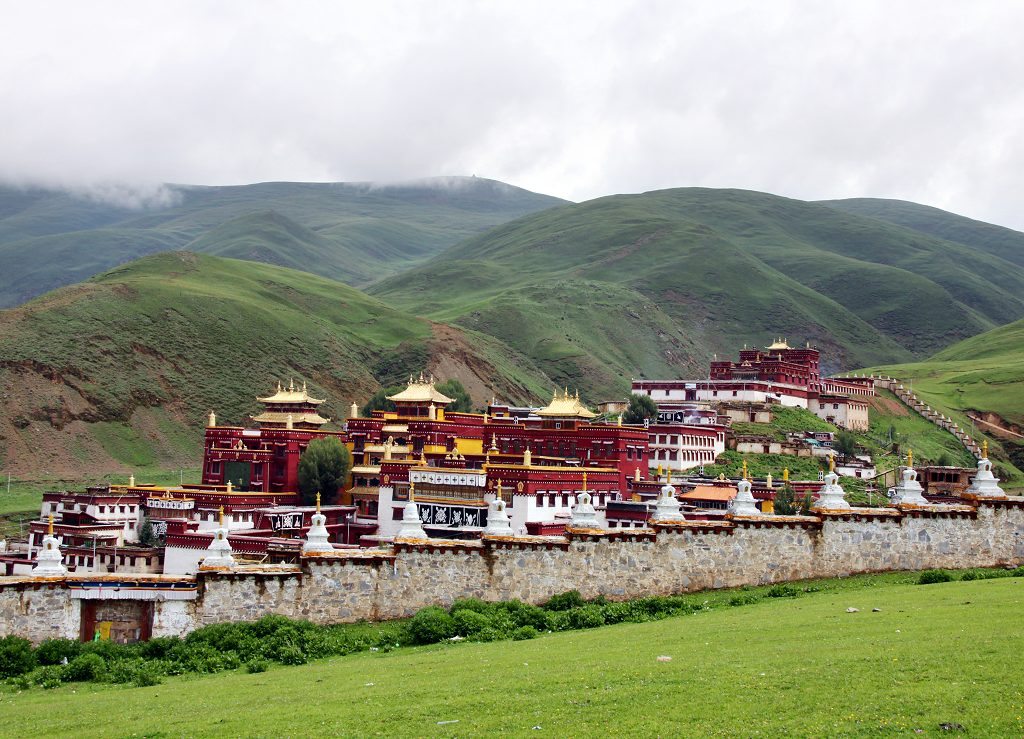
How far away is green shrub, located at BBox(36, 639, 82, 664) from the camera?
26.8m

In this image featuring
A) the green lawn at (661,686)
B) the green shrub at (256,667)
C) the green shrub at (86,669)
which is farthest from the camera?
the green shrub at (86,669)

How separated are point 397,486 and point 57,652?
50035 millimetres

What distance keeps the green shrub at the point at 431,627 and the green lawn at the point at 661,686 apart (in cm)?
89

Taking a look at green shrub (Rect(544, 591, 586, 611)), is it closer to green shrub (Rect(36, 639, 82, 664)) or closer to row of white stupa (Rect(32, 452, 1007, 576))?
row of white stupa (Rect(32, 452, 1007, 576))

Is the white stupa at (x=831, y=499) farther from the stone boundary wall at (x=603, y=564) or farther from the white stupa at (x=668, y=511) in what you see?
the white stupa at (x=668, y=511)

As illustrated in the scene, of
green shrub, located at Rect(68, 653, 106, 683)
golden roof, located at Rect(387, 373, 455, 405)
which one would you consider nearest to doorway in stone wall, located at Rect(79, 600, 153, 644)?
green shrub, located at Rect(68, 653, 106, 683)

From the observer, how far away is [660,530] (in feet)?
96.9

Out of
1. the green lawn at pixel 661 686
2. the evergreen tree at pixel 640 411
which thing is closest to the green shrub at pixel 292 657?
the green lawn at pixel 661 686

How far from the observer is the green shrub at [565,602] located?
28.4 metres

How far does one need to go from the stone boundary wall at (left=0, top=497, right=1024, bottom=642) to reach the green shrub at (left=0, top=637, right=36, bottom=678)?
5.94 feet

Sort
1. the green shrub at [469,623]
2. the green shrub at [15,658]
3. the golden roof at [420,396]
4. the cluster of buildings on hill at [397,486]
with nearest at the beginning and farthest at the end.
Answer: the green shrub at [15,658] < the green shrub at [469,623] < the cluster of buildings on hill at [397,486] < the golden roof at [420,396]

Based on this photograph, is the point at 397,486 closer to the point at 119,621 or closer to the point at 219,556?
the point at 219,556

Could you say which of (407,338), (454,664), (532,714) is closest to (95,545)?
(454,664)

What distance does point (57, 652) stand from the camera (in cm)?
2686
